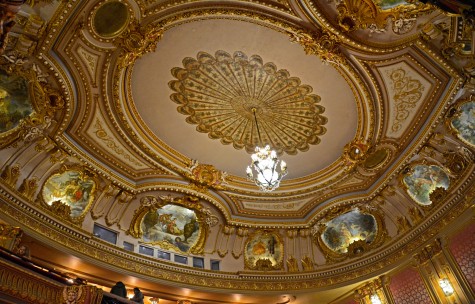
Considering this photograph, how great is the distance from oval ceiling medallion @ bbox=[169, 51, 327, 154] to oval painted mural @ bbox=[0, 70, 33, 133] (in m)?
4.02

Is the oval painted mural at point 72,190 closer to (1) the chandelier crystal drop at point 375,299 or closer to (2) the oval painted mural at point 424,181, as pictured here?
(1) the chandelier crystal drop at point 375,299

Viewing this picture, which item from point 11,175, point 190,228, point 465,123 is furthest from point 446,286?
point 11,175

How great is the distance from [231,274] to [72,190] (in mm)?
6281

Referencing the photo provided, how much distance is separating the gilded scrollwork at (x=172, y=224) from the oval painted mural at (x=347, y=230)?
15.1 feet

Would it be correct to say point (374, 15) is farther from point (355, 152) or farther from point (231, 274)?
point (231, 274)

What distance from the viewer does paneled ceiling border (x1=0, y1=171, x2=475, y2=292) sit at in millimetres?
9820

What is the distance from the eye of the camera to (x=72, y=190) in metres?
11.5

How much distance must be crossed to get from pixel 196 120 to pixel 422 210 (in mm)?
8193

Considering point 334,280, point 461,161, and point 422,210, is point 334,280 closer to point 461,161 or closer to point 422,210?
point 422,210

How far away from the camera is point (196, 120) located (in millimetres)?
12695

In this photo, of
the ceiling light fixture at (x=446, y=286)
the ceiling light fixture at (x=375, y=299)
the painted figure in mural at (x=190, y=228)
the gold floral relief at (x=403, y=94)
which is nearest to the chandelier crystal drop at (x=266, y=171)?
the gold floral relief at (x=403, y=94)

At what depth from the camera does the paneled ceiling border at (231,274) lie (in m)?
9.82

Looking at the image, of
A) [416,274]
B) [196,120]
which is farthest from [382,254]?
[196,120]

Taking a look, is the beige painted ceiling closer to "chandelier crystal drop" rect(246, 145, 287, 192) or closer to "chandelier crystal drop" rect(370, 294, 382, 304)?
"chandelier crystal drop" rect(246, 145, 287, 192)
